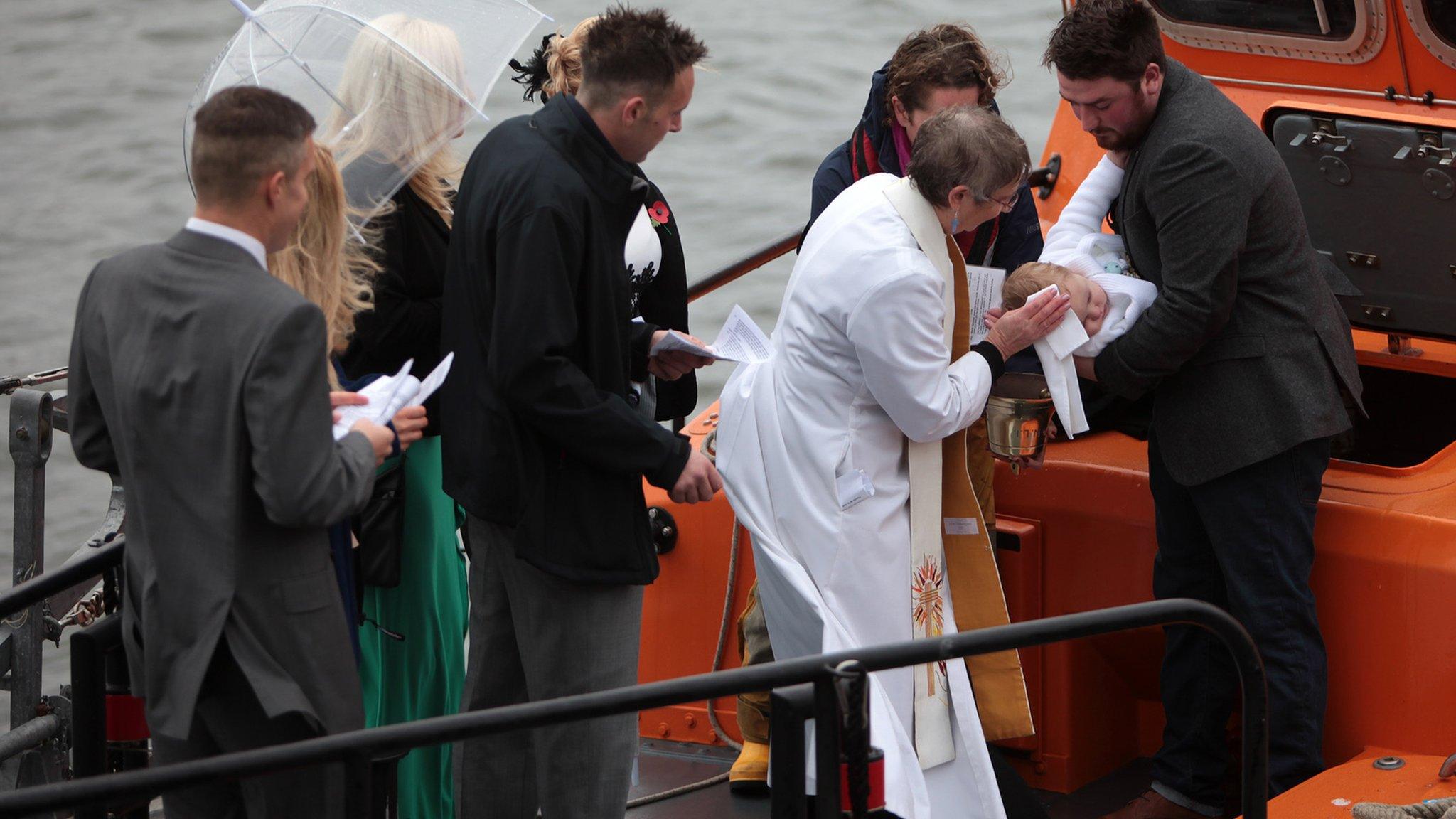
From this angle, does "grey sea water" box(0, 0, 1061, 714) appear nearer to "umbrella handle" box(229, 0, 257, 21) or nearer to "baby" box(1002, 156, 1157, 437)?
"baby" box(1002, 156, 1157, 437)

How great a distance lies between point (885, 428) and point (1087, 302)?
538 mm

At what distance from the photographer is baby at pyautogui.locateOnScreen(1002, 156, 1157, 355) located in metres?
3.56

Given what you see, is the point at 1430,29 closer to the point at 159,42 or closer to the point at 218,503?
the point at 218,503

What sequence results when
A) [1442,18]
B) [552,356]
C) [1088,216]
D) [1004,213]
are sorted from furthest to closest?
1. [1442,18]
2. [1004,213]
3. [1088,216]
4. [552,356]

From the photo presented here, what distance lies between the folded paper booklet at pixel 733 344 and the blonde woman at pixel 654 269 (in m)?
Result: 0.10

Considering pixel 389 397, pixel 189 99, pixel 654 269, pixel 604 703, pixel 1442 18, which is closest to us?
pixel 604 703

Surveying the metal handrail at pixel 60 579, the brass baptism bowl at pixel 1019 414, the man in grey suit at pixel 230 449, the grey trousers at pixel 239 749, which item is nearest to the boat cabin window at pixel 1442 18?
the brass baptism bowl at pixel 1019 414

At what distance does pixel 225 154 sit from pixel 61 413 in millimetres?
1998

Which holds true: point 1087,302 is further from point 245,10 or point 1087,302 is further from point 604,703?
point 245,10

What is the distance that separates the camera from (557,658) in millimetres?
3211

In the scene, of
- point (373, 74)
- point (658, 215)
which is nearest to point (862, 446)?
point (658, 215)

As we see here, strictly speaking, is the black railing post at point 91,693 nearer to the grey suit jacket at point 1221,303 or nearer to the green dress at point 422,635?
the green dress at point 422,635

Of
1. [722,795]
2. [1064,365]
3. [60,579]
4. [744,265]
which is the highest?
[744,265]

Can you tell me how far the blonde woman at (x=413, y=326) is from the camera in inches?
132
